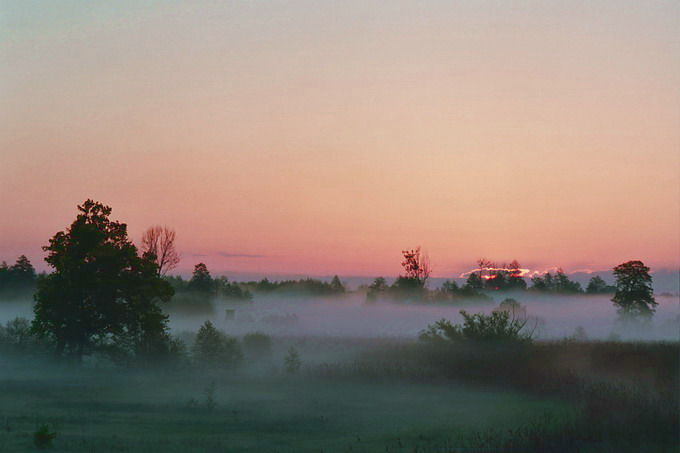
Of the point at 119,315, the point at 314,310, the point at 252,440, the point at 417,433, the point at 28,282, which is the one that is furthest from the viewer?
the point at 314,310

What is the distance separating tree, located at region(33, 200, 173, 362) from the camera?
40438mm

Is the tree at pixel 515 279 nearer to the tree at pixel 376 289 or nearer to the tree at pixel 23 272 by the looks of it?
the tree at pixel 376 289

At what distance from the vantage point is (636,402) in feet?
84.2

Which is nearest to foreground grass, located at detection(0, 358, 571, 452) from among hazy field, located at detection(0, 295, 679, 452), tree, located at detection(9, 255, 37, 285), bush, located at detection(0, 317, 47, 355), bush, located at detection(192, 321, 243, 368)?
hazy field, located at detection(0, 295, 679, 452)

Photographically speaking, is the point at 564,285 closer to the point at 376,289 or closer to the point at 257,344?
the point at 376,289

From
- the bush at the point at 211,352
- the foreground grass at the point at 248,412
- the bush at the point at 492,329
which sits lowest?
the foreground grass at the point at 248,412

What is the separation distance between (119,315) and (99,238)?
444cm

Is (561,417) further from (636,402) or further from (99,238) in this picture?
(99,238)

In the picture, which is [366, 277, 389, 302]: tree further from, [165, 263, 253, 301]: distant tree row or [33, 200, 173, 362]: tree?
[33, 200, 173, 362]: tree

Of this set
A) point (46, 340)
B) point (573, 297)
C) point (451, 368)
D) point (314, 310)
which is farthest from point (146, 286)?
point (573, 297)

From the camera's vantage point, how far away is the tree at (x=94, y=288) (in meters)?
40.4

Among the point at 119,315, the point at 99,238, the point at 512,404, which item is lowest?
the point at 512,404

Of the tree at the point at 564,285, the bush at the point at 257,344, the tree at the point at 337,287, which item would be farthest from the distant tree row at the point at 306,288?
the bush at the point at 257,344

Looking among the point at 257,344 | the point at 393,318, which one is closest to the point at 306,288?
the point at 393,318
